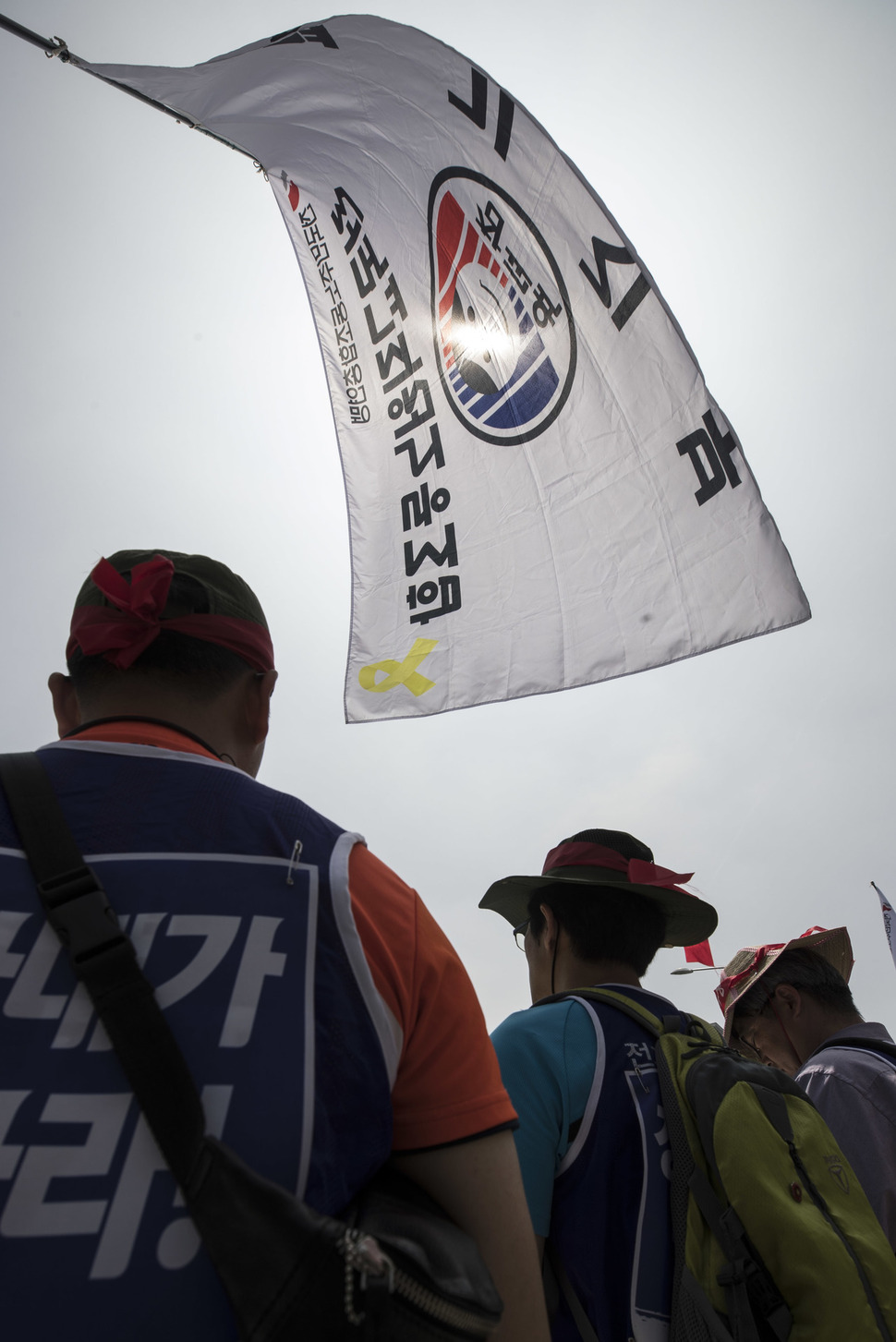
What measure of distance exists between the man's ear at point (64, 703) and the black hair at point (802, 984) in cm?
296

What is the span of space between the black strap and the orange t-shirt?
0.87ft

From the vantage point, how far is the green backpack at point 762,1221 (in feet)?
5.25

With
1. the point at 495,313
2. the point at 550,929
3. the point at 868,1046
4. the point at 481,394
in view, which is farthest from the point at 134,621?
the point at 868,1046

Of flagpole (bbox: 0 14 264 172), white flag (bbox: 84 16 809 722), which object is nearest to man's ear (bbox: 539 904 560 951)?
white flag (bbox: 84 16 809 722)

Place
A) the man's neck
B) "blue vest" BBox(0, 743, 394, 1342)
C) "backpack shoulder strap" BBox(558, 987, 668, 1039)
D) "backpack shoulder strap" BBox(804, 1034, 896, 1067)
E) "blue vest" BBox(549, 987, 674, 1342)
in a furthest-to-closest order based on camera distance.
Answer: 1. "backpack shoulder strap" BBox(804, 1034, 896, 1067)
2. the man's neck
3. "backpack shoulder strap" BBox(558, 987, 668, 1039)
4. "blue vest" BBox(549, 987, 674, 1342)
5. "blue vest" BBox(0, 743, 394, 1342)

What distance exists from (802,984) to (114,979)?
3054mm

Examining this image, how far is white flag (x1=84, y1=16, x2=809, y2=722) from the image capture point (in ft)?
9.29

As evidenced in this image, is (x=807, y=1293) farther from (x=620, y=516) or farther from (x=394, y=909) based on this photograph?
(x=620, y=516)

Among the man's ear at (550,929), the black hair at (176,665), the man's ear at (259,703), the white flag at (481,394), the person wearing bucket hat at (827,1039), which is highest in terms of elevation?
the white flag at (481,394)

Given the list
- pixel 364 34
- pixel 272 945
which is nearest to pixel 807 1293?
pixel 272 945

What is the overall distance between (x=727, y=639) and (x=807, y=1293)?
165cm

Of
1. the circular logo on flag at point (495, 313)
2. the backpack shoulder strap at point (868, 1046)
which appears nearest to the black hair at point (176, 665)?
the circular logo on flag at point (495, 313)

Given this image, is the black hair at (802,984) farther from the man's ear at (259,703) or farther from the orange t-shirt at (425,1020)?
the man's ear at (259,703)

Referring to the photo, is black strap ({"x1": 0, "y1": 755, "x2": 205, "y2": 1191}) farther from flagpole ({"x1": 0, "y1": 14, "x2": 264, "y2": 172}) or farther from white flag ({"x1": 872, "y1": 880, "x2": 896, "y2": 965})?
white flag ({"x1": 872, "y1": 880, "x2": 896, "y2": 965})
